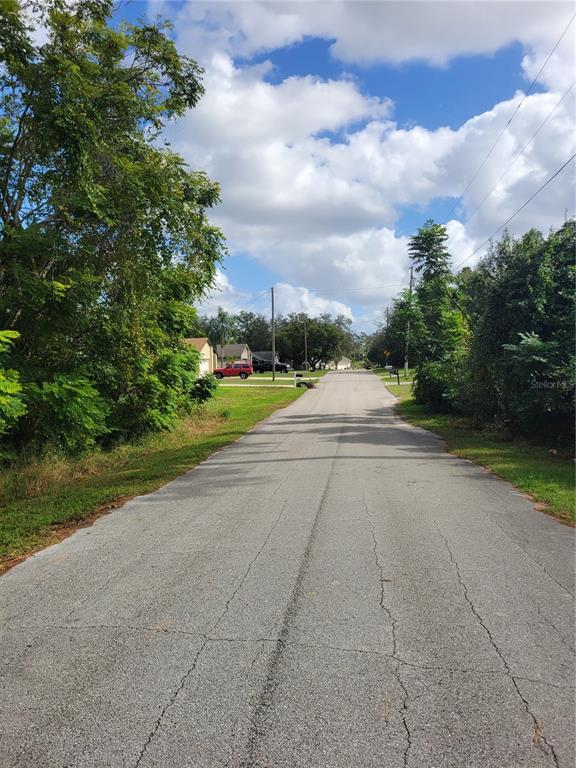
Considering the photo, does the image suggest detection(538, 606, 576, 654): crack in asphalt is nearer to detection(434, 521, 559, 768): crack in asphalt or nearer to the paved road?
the paved road

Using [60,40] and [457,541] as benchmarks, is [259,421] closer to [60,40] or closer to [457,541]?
[60,40]

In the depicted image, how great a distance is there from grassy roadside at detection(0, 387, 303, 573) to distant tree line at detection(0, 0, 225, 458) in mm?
954

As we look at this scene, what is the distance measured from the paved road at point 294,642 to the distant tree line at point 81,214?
4.33 m

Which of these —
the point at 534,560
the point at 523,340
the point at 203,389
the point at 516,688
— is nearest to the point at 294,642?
the point at 516,688

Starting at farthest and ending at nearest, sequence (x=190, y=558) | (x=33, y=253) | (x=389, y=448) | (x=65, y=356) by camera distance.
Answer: (x=389, y=448) → (x=65, y=356) → (x=33, y=253) → (x=190, y=558)

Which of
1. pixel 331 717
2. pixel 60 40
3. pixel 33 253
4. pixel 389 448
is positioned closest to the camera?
pixel 331 717

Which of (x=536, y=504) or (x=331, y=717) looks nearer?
(x=331, y=717)

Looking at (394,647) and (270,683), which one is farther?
(394,647)

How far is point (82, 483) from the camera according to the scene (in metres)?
10.4

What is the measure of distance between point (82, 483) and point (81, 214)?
5256 millimetres

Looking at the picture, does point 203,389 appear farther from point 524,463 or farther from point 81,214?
point 524,463

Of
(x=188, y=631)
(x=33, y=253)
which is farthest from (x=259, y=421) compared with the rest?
(x=188, y=631)

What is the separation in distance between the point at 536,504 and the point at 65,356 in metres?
9.85

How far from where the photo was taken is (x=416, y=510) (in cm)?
761
